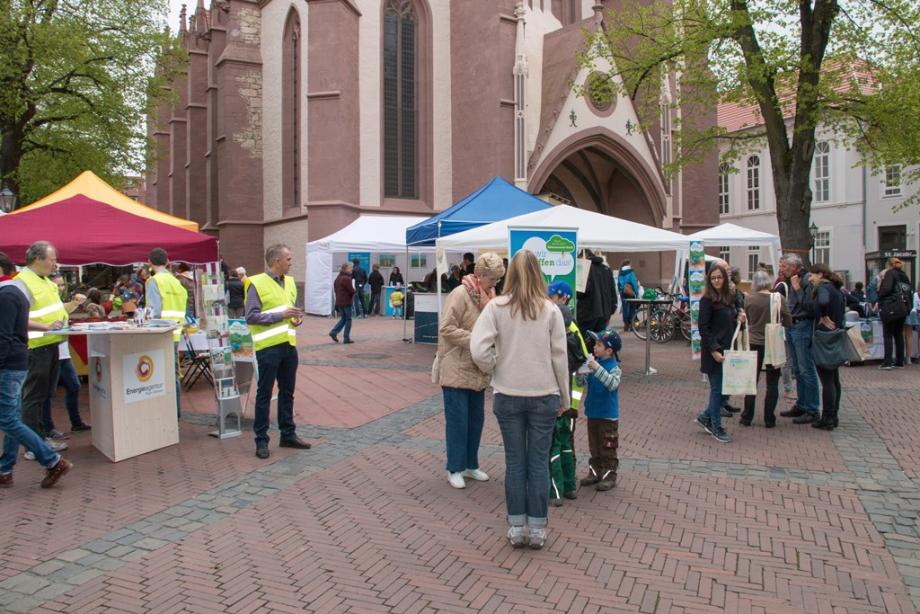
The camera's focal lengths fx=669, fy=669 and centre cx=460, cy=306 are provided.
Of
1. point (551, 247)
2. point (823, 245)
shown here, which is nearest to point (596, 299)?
point (551, 247)

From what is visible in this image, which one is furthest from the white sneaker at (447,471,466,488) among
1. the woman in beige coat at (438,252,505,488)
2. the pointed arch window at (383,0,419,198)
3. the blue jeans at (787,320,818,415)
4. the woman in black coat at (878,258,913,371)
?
the pointed arch window at (383,0,419,198)

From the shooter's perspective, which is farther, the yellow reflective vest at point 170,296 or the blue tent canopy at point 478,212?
the blue tent canopy at point 478,212

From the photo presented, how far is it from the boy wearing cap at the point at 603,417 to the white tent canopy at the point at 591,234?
479 cm

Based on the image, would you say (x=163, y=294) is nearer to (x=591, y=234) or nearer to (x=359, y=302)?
(x=591, y=234)

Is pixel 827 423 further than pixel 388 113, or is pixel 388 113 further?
pixel 388 113

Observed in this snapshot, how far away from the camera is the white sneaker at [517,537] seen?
13.2 feet

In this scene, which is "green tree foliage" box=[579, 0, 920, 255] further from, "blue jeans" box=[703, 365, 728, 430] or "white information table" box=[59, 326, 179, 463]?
"white information table" box=[59, 326, 179, 463]

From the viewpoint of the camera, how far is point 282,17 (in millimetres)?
26141

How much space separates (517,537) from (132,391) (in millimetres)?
3946

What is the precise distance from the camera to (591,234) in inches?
388

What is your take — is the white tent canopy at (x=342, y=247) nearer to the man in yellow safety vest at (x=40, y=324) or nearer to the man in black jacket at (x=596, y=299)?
the man in black jacket at (x=596, y=299)

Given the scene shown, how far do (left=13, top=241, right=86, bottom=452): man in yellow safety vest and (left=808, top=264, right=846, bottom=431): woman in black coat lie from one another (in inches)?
289

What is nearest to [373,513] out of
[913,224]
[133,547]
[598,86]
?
[133,547]

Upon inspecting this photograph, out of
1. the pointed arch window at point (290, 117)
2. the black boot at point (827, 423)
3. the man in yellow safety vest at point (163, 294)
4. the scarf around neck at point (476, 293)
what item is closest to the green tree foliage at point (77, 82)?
the pointed arch window at point (290, 117)
